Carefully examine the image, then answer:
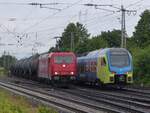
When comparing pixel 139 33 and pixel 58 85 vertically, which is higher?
pixel 139 33

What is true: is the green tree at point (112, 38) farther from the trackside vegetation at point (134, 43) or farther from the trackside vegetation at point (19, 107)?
the trackside vegetation at point (19, 107)

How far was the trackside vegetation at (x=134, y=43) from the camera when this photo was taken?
50688 mm

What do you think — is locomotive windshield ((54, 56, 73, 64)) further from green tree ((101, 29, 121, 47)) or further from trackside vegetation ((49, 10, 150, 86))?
green tree ((101, 29, 121, 47))

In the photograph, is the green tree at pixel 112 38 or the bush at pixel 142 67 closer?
the bush at pixel 142 67

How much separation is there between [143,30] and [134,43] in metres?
4.95

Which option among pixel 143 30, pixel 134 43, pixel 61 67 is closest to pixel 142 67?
pixel 61 67

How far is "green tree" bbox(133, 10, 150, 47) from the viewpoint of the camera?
98.5 m

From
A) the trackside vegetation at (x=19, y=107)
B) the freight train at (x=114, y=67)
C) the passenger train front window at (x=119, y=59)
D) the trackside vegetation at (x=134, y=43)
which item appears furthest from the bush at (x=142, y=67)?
the trackside vegetation at (x=19, y=107)

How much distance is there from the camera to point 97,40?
91250 mm

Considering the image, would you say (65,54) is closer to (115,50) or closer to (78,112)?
(115,50)

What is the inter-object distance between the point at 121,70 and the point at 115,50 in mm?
1668

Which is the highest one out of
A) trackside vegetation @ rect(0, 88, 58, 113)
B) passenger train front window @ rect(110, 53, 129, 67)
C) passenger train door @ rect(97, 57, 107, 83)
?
passenger train front window @ rect(110, 53, 129, 67)

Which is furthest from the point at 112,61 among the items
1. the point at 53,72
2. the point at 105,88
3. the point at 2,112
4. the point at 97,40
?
the point at 97,40

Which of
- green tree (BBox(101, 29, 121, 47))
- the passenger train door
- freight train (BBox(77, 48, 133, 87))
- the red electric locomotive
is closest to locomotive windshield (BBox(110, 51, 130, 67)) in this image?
freight train (BBox(77, 48, 133, 87))
